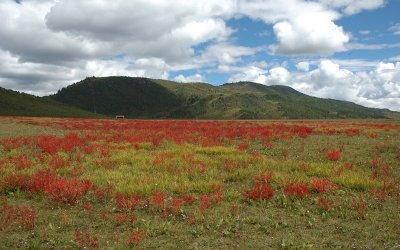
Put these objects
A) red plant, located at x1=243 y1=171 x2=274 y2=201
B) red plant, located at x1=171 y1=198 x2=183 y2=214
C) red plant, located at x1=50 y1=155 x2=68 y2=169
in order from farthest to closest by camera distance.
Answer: red plant, located at x1=50 y1=155 x2=68 y2=169 → red plant, located at x1=243 y1=171 x2=274 y2=201 → red plant, located at x1=171 y1=198 x2=183 y2=214

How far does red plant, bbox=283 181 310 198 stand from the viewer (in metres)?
11.0

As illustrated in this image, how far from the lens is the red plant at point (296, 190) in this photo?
11.0m

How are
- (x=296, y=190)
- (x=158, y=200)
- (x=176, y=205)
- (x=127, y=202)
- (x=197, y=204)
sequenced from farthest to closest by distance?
(x=296, y=190) < (x=197, y=204) < (x=127, y=202) < (x=158, y=200) < (x=176, y=205)

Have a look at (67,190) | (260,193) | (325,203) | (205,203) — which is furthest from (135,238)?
(325,203)

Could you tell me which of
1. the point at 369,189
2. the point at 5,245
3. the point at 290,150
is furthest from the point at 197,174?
the point at 290,150

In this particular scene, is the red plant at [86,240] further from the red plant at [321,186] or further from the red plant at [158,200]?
the red plant at [321,186]

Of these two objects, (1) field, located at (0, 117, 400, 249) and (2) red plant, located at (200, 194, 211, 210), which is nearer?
(1) field, located at (0, 117, 400, 249)

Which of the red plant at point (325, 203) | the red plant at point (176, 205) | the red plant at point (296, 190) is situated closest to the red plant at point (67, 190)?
the red plant at point (176, 205)

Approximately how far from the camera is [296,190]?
Result: 11242 mm

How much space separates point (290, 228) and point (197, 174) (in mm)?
5469

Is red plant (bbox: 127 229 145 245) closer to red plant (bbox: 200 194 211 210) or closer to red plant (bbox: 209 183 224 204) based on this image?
red plant (bbox: 200 194 211 210)

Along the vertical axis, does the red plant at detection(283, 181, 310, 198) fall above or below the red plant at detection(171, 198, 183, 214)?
above

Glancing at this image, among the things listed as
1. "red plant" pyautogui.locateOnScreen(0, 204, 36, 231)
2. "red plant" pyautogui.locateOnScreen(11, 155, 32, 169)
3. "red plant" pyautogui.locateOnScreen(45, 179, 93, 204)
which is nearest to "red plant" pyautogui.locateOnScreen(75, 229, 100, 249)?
"red plant" pyautogui.locateOnScreen(0, 204, 36, 231)

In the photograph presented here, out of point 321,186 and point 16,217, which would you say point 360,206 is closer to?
point 321,186
